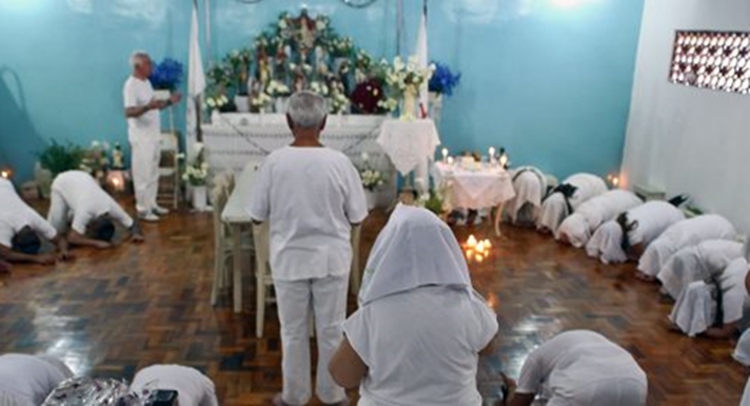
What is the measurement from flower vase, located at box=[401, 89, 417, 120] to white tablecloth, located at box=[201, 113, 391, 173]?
456 mm

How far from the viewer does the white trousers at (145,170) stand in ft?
18.8

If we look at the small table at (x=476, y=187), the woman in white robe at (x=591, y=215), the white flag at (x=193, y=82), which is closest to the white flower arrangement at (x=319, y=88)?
the white flag at (x=193, y=82)

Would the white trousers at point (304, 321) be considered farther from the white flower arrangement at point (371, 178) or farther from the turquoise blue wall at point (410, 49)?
the turquoise blue wall at point (410, 49)

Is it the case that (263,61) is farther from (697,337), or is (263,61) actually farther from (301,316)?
(697,337)

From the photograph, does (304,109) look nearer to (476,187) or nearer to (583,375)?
(583,375)

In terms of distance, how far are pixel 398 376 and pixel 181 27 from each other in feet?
18.8

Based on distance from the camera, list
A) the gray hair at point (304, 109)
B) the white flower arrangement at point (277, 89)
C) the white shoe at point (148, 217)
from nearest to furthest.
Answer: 1. the gray hair at point (304, 109)
2. the white shoe at point (148, 217)
3. the white flower arrangement at point (277, 89)

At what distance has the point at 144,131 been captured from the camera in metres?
5.71

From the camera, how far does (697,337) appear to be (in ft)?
12.5

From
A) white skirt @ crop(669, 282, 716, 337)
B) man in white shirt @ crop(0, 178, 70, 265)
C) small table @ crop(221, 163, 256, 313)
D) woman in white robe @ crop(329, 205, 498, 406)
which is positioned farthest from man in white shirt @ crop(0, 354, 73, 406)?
white skirt @ crop(669, 282, 716, 337)

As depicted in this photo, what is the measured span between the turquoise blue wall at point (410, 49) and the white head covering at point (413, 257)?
5260 mm

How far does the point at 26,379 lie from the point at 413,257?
1.31 metres

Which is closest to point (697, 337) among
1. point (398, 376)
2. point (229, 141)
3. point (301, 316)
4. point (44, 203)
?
point (301, 316)

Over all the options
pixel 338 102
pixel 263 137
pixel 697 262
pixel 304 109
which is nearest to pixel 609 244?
pixel 697 262
